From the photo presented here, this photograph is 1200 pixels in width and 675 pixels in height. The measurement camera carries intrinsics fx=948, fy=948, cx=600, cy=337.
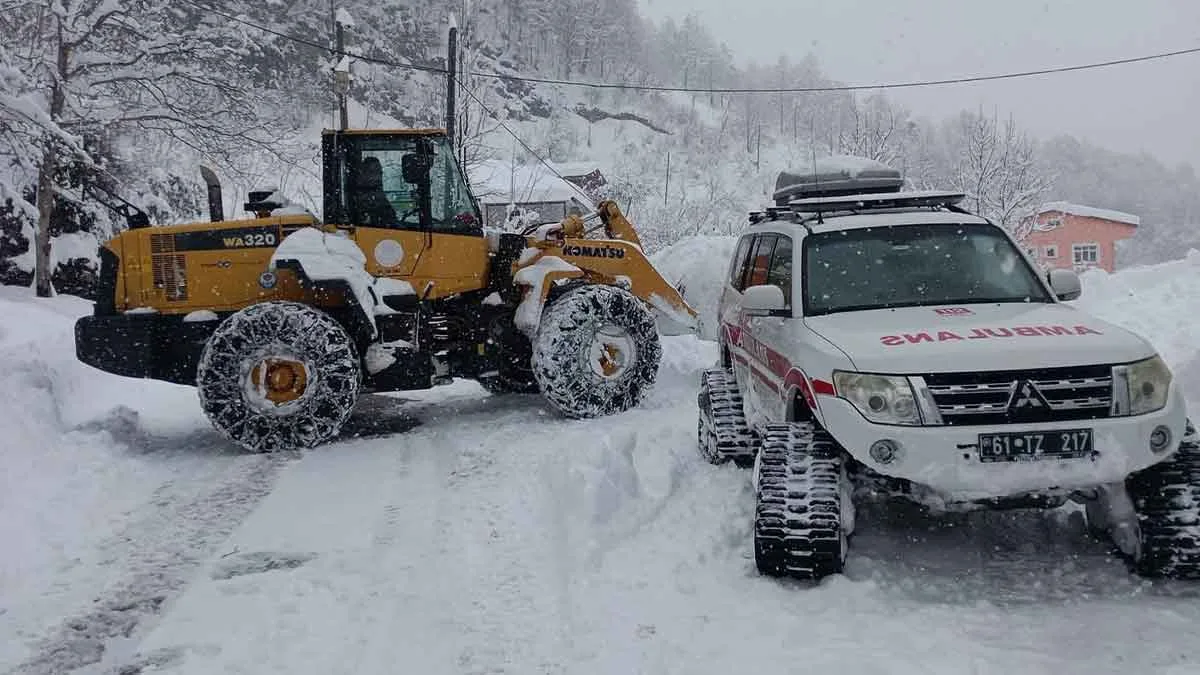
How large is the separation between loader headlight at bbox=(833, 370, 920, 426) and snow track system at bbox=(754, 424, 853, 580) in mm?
340

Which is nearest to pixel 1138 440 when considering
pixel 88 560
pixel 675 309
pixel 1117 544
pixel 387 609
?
Result: pixel 1117 544

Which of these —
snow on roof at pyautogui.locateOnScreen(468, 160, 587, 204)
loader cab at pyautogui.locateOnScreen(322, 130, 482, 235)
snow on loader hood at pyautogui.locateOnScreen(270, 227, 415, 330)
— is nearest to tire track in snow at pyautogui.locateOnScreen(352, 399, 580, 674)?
snow on loader hood at pyautogui.locateOnScreen(270, 227, 415, 330)

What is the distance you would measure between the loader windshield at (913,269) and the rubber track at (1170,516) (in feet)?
4.25

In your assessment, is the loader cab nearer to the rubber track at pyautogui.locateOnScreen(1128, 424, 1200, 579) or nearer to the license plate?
the license plate

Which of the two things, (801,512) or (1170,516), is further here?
(801,512)

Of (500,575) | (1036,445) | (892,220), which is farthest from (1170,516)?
(500,575)

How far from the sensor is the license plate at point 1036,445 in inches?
166

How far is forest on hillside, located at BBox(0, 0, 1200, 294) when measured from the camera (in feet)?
60.7

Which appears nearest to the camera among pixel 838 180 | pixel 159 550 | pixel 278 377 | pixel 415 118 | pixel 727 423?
pixel 159 550

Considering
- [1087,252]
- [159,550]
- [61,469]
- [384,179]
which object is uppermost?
[384,179]

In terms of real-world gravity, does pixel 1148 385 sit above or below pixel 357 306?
below

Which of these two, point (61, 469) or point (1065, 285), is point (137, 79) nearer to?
point (61, 469)

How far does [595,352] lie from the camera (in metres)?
9.30

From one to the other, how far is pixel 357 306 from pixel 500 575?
4264 millimetres
